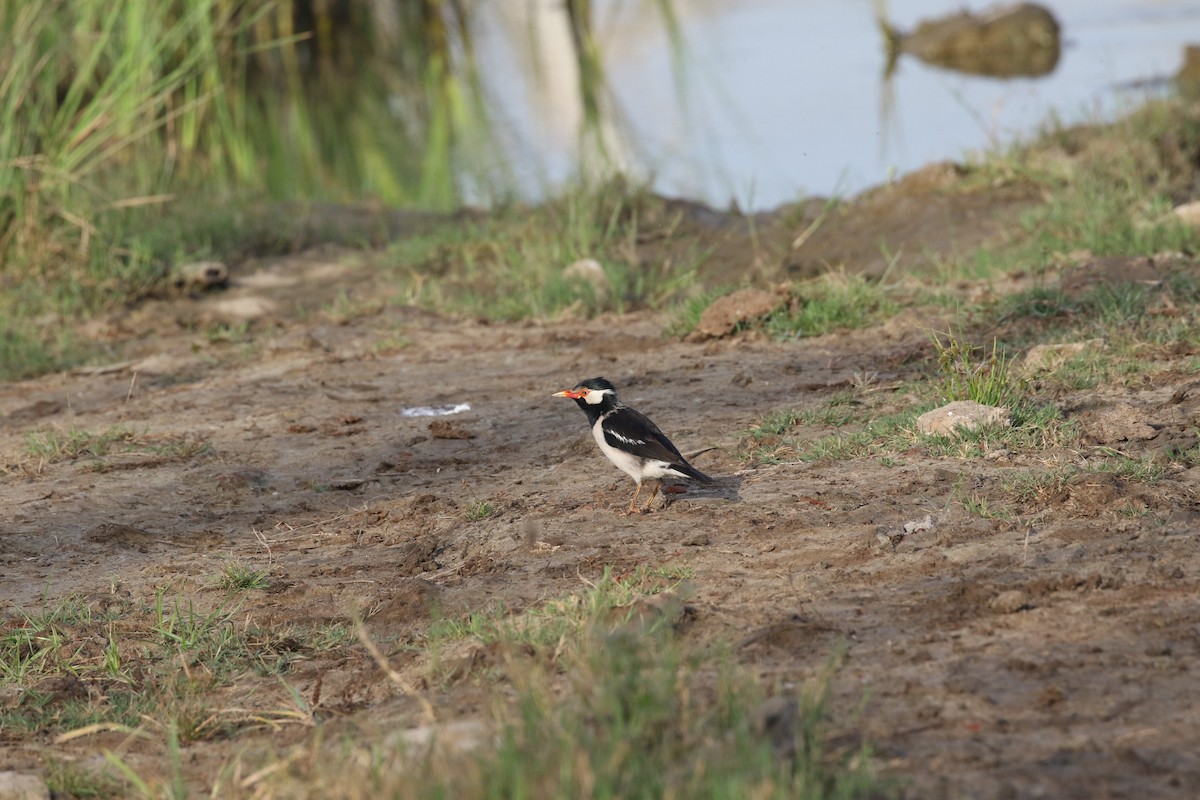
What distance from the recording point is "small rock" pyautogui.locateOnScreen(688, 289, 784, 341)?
6246 millimetres

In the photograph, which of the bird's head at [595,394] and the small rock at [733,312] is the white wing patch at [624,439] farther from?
the small rock at [733,312]

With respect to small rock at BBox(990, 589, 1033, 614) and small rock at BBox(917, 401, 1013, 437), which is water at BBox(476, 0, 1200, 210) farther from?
small rock at BBox(990, 589, 1033, 614)

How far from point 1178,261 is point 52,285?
5.81 metres

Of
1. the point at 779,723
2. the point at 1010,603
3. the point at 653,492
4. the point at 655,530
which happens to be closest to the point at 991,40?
the point at 653,492

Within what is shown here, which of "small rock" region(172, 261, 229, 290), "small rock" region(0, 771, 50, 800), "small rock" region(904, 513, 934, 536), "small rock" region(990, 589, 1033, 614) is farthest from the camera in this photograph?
"small rock" region(172, 261, 229, 290)

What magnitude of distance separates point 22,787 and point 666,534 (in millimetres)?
1849

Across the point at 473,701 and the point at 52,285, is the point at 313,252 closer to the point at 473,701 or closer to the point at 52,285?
the point at 52,285

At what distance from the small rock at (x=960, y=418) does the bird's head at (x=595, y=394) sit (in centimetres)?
103

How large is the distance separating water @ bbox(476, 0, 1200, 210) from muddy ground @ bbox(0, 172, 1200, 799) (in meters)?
2.92

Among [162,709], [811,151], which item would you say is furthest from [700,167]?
[162,709]

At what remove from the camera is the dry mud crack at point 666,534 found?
2750mm

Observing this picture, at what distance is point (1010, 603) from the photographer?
10.4 feet

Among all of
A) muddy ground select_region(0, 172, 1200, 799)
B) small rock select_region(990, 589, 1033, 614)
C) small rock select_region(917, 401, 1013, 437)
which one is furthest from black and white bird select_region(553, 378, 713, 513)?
small rock select_region(990, 589, 1033, 614)

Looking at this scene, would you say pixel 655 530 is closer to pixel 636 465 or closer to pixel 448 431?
pixel 636 465
